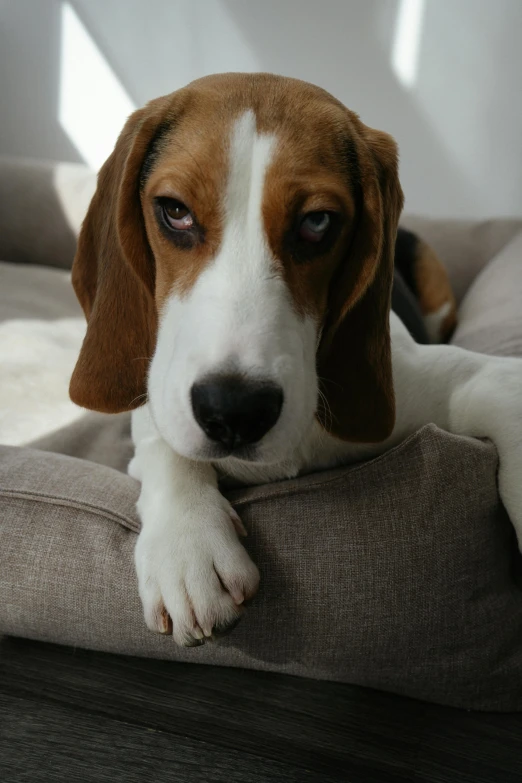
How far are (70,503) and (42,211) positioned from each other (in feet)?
8.96

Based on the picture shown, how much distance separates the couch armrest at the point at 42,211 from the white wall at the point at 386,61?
1.58 m

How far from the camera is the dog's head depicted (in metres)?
1.27

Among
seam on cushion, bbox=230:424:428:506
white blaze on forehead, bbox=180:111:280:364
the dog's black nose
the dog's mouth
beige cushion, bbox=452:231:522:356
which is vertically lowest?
beige cushion, bbox=452:231:522:356

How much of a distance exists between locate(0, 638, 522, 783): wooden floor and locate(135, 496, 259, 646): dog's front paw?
0.34 m

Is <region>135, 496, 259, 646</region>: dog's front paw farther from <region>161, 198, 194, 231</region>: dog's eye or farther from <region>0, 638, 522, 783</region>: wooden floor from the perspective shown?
<region>161, 198, 194, 231</region>: dog's eye

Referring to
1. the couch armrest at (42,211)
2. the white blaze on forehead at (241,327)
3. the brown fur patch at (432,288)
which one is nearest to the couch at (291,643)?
the white blaze on forehead at (241,327)

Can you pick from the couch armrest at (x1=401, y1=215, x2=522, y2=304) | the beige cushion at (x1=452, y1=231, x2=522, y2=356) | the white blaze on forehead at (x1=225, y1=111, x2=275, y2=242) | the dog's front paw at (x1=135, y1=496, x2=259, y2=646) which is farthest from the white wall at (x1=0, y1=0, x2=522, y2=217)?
the dog's front paw at (x1=135, y1=496, x2=259, y2=646)

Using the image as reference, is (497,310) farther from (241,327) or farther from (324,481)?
(241,327)

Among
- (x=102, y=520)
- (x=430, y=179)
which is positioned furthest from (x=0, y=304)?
(x=430, y=179)

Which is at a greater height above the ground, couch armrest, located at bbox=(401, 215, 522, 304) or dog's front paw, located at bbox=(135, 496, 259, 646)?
dog's front paw, located at bbox=(135, 496, 259, 646)

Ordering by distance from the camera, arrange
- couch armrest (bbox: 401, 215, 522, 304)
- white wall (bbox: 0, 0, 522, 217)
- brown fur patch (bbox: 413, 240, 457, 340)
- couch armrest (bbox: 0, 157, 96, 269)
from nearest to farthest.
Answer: brown fur patch (bbox: 413, 240, 457, 340) → couch armrest (bbox: 401, 215, 522, 304) → couch armrest (bbox: 0, 157, 96, 269) → white wall (bbox: 0, 0, 522, 217)

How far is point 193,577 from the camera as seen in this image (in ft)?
4.43

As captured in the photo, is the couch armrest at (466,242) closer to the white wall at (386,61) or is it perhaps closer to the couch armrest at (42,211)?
the white wall at (386,61)

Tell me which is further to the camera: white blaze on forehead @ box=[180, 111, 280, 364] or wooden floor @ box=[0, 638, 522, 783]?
wooden floor @ box=[0, 638, 522, 783]
